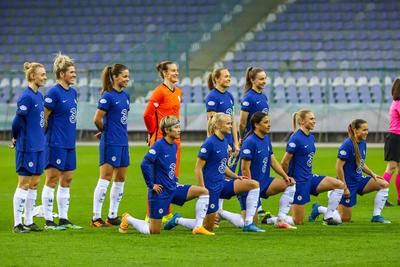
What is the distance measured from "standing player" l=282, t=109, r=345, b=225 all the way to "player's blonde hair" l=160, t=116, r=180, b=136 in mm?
1693

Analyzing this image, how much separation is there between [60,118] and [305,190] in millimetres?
2913

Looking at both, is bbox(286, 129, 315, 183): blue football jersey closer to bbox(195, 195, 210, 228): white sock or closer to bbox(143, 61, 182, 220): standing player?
bbox(143, 61, 182, 220): standing player

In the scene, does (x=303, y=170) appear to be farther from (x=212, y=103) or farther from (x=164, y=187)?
(x=164, y=187)

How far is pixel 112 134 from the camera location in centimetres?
1241

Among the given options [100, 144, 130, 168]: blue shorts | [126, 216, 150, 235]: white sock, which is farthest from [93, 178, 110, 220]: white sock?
[126, 216, 150, 235]: white sock

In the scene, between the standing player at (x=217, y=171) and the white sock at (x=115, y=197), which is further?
the white sock at (x=115, y=197)

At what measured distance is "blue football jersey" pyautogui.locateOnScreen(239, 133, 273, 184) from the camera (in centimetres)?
1209

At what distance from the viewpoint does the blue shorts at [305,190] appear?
12594 millimetres

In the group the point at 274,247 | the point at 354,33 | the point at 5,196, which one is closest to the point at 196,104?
the point at 354,33

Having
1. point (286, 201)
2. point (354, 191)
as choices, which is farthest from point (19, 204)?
point (354, 191)

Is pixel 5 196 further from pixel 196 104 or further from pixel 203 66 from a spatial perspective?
pixel 203 66

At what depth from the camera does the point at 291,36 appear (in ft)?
115

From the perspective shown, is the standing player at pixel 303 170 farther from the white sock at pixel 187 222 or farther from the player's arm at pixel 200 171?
the white sock at pixel 187 222

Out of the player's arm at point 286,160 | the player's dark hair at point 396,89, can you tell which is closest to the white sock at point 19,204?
the player's arm at point 286,160
